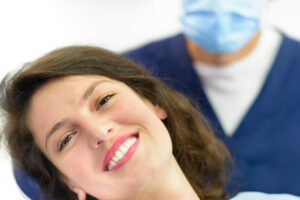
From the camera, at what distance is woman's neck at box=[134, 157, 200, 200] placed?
857mm

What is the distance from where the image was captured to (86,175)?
82cm

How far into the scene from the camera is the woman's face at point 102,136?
81cm

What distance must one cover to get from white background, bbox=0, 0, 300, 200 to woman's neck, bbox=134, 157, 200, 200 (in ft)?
1.87

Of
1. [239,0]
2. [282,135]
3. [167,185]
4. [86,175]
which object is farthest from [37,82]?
[282,135]

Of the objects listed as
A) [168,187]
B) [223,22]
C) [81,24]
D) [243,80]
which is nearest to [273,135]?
[243,80]

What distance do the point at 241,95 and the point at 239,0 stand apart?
33 cm

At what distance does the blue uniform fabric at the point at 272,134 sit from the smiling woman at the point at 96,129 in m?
0.17

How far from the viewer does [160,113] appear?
1.02 meters

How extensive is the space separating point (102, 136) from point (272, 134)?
67cm

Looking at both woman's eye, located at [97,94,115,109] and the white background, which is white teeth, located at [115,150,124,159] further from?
the white background

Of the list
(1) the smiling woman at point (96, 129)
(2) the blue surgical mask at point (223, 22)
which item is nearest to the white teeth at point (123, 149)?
(1) the smiling woman at point (96, 129)

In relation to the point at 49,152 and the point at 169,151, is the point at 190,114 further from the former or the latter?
the point at 49,152

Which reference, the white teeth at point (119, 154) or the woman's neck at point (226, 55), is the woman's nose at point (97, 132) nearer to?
the white teeth at point (119, 154)

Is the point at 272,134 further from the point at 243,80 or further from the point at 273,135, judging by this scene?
the point at 243,80
